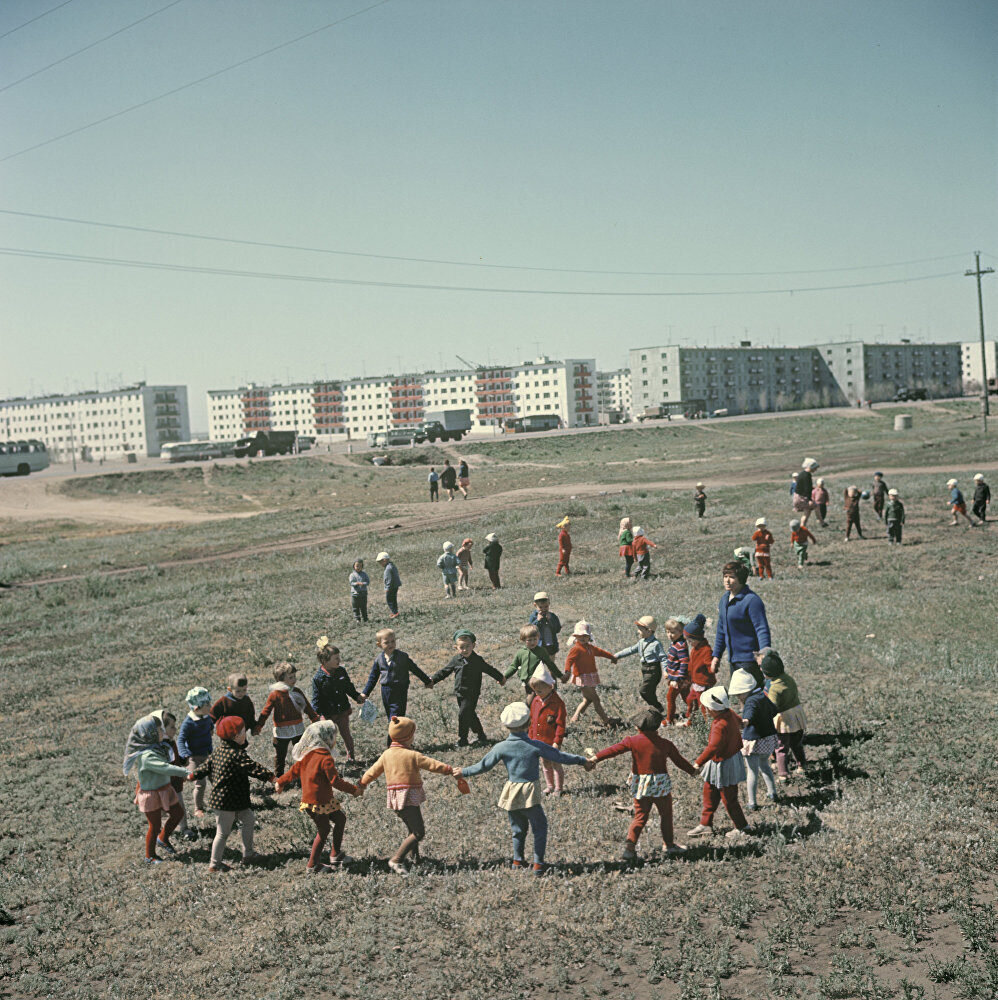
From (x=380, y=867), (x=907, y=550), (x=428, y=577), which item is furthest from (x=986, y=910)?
(x=428, y=577)

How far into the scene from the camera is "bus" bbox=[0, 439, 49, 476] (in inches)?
3258

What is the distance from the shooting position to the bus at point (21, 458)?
82.8 m

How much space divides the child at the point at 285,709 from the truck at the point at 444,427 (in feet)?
275

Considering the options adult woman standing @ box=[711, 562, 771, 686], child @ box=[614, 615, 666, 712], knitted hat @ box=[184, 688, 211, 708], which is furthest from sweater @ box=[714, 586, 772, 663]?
knitted hat @ box=[184, 688, 211, 708]

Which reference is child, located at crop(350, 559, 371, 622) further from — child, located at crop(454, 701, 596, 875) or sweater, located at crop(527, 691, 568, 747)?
child, located at crop(454, 701, 596, 875)

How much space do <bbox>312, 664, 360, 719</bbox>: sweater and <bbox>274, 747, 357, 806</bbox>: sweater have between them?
2.87 m

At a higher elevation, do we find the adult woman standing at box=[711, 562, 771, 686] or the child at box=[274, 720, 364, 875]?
the adult woman standing at box=[711, 562, 771, 686]

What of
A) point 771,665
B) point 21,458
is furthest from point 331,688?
point 21,458

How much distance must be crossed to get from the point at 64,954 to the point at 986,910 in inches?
305

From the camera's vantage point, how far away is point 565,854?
349 inches

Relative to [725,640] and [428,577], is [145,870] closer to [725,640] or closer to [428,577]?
[725,640]

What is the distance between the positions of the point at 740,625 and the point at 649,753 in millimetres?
2998

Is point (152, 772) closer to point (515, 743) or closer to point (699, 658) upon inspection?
point (515, 743)

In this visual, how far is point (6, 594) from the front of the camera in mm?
33625
